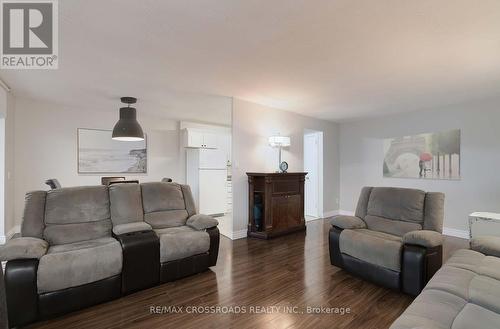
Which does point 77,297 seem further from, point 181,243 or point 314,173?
point 314,173

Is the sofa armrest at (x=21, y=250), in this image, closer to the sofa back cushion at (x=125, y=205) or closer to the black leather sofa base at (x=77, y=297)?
the black leather sofa base at (x=77, y=297)

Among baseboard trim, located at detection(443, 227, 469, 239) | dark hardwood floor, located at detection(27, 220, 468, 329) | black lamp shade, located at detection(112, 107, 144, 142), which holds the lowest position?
dark hardwood floor, located at detection(27, 220, 468, 329)

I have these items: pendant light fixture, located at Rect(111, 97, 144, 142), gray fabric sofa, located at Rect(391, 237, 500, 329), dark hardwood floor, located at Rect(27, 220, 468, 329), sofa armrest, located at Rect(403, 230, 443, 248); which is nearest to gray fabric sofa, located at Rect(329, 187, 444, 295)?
sofa armrest, located at Rect(403, 230, 443, 248)

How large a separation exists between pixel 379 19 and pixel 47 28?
276 cm

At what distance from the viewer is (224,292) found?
2.41 m

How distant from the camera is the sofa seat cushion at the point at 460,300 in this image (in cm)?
121

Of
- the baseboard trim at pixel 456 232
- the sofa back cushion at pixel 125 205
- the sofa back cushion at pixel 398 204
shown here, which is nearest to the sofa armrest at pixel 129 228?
the sofa back cushion at pixel 125 205

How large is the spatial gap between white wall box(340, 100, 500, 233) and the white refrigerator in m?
3.55

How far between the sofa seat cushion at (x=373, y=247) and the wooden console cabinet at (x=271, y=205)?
162 centimetres

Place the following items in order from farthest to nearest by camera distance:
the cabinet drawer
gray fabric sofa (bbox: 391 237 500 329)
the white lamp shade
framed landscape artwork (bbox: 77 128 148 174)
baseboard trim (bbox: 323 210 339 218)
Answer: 1. baseboard trim (bbox: 323 210 339 218)
2. framed landscape artwork (bbox: 77 128 148 174)
3. the white lamp shade
4. the cabinet drawer
5. gray fabric sofa (bbox: 391 237 500 329)

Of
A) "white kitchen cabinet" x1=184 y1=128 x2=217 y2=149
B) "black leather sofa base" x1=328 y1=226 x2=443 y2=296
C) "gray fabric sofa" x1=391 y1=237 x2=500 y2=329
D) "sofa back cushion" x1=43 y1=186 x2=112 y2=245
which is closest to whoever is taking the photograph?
"gray fabric sofa" x1=391 y1=237 x2=500 y2=329

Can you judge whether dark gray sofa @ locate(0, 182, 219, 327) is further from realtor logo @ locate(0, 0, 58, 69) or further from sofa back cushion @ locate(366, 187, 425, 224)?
sofa back cushion @ locate(366, 187, 425, 224)

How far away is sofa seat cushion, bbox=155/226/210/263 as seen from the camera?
2543mm

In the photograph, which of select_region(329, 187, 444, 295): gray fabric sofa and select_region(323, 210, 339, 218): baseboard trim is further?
select_region(323, 210, 339, 218): baseboard trim
